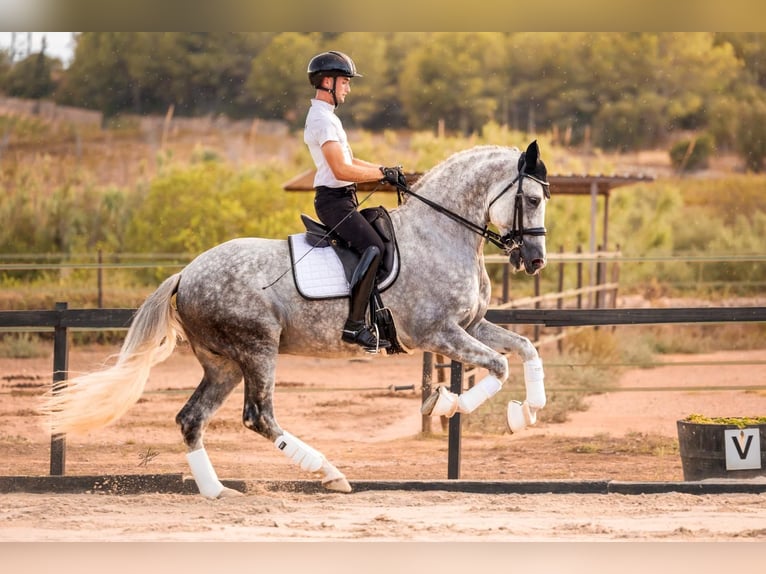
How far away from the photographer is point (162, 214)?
17.5 metres

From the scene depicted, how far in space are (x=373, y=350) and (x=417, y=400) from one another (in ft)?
17.8

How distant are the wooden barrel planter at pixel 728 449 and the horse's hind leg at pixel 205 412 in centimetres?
245

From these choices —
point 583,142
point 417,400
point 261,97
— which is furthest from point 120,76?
point 417,400

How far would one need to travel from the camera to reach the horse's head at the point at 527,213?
521 centimetres

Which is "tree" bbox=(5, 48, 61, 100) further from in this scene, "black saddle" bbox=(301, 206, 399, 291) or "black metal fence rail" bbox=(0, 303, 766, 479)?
"black saddle" bbox=(301, 206, 399, 291)

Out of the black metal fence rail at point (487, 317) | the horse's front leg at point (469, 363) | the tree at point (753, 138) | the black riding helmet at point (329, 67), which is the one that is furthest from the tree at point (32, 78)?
the horse's front leg at point (469, 363)

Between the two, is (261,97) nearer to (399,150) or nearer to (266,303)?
(399,150)

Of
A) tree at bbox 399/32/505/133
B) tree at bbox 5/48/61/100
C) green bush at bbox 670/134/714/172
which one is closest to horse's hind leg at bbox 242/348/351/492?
tree at bbox 5/48/61/100

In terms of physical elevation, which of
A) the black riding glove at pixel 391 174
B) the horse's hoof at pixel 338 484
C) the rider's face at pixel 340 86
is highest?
the rider's face at pixel 340 86

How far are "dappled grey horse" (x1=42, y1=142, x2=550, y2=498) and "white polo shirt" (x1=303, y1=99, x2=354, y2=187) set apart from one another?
36 centimetres

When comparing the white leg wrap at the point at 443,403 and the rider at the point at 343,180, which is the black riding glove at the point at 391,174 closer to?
the rider at the point at 343,180

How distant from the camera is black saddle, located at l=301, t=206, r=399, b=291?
5246 mm

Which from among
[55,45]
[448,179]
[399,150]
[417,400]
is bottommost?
[417,400]

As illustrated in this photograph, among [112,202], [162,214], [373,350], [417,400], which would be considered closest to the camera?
[373,350]
